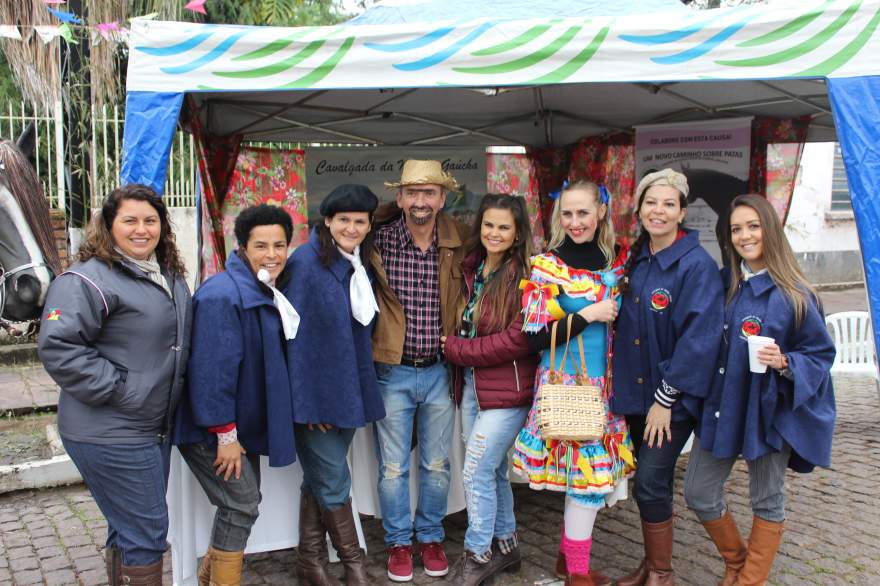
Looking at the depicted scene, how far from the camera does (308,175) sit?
16.5 ft

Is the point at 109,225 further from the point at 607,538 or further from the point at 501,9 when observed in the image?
the point at 607,538

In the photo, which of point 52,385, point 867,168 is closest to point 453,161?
point 867,168

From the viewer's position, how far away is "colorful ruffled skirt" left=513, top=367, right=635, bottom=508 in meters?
2.88

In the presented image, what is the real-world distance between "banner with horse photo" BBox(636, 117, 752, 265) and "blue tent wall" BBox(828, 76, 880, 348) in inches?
83.9

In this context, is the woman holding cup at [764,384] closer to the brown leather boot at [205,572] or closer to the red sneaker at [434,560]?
the red sneaker at [434,560]

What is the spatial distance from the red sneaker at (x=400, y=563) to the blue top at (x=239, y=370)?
35.4 inches

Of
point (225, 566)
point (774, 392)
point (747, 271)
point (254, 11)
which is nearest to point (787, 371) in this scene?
point (774, 392)

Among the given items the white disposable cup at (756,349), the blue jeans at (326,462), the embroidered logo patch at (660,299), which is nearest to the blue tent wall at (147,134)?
the blue jeans at (326,462)

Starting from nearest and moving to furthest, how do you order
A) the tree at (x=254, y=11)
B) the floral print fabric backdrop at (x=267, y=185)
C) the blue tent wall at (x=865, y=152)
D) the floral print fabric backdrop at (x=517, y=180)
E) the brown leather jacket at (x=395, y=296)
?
the blue tent wall at (x=865, y=152) → the brown leather jacket at (x=395, y=296) → the floral print fabric backdrop at (x=267, y=185) → the floral print fabric backdrop at (x=517, y=180) → the tree at (x=254, y=11)

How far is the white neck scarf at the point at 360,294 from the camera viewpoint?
119 inches

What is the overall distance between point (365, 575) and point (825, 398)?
208cm

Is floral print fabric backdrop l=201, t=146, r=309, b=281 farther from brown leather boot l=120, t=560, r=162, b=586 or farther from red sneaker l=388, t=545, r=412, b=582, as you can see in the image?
brown leather boot l=120, t=560, r=162, b=586

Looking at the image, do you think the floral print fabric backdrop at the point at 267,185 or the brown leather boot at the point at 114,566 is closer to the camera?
the brown leather boot at the point at 114,566

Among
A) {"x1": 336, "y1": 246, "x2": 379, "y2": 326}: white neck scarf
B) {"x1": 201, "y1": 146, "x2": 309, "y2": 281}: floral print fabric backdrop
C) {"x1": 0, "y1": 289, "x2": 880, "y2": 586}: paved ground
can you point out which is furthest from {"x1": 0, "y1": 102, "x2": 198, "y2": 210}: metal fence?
{"x1": 336, "y1": 246, "x2": 379, "y2": 326}: white neck scarf
